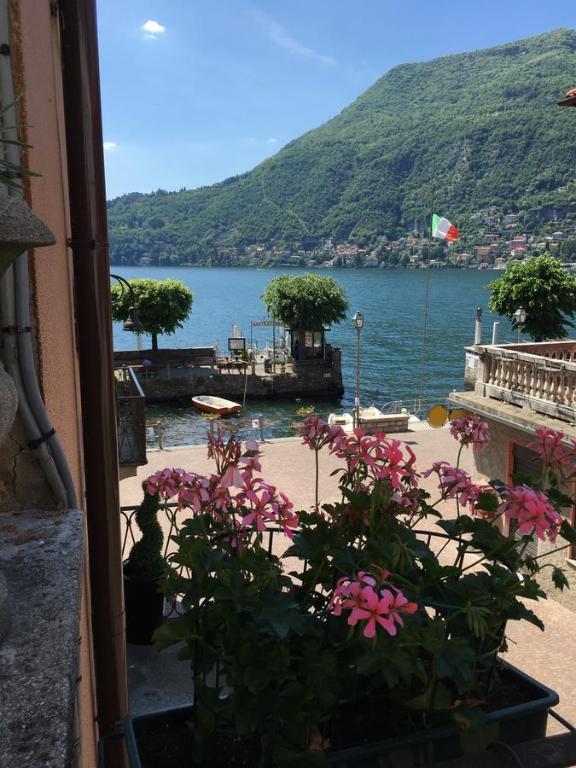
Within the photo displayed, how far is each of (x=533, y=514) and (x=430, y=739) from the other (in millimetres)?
558

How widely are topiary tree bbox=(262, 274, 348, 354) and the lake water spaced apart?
5.49m

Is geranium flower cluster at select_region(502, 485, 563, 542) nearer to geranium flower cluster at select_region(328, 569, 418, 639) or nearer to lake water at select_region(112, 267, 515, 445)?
geranium flower cluster at select_region(328, 569, 418, 639)

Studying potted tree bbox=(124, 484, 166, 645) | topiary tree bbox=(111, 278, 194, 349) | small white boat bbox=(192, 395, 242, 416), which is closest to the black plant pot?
potted tree bbox=(124, 484, 166, 645)

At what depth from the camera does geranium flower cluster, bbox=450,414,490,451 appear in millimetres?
2324

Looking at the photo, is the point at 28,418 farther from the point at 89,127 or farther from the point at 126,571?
the point at 126,571

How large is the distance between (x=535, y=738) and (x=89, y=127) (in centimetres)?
250

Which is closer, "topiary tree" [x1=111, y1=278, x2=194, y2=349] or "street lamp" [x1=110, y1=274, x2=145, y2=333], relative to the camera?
"street lamp" [x1=110, y1=274, x2=145, y2=333]

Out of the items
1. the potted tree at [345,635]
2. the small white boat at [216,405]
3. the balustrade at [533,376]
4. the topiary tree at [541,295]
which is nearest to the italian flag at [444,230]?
the topiary tree at [541,295]

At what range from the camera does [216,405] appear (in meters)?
36.6

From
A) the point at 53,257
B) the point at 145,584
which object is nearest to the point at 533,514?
the point at 53,257

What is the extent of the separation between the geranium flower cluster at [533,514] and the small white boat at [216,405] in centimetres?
3386

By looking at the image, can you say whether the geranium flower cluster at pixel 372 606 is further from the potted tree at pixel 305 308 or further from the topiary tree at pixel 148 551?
the potted tree at pixel 305 308

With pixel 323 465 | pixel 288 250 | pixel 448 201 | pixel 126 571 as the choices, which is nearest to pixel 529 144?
pixel 448 201

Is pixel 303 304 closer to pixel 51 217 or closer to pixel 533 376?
pixel 533 376
